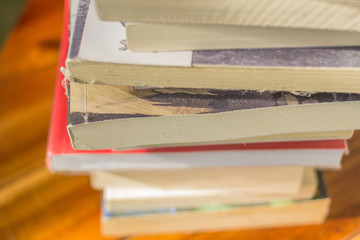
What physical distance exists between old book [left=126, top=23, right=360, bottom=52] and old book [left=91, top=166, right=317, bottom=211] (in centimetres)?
22

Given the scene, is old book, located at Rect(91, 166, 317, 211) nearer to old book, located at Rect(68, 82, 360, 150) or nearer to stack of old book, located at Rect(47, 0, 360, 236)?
stack of old book, located at Rect(47, 0, 360, 236)

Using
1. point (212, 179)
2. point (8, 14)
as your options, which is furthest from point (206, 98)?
point (8, 14)

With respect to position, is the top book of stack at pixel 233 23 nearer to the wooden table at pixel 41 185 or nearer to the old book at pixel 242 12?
the old book at pixel 242 12

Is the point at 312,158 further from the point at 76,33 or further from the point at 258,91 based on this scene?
the point at 76,33

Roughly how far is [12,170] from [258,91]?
40 centimetres

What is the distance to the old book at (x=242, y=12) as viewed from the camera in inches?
13.4

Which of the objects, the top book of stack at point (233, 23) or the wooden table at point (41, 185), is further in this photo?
the wooden table at point (41, 185)

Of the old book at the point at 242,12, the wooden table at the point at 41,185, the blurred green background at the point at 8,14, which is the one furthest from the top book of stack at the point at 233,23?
the blurred green background at the point at 8,14

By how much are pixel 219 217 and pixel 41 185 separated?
25cm

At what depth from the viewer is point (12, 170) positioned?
2.19 ft

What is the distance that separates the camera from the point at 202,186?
23.4 inches

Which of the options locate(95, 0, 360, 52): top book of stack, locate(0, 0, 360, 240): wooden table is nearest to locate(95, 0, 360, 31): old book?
locate(95, 0, 360, 52): top book of stack

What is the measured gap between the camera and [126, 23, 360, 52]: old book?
37 centimetres

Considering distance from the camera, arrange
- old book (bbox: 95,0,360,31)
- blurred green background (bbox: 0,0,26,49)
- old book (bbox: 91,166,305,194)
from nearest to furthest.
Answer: old book (bbox: 95,0,360,31) → old book (bbox: 91,166,305,194) → blurred green background (bbox: 0,0,26,49)
